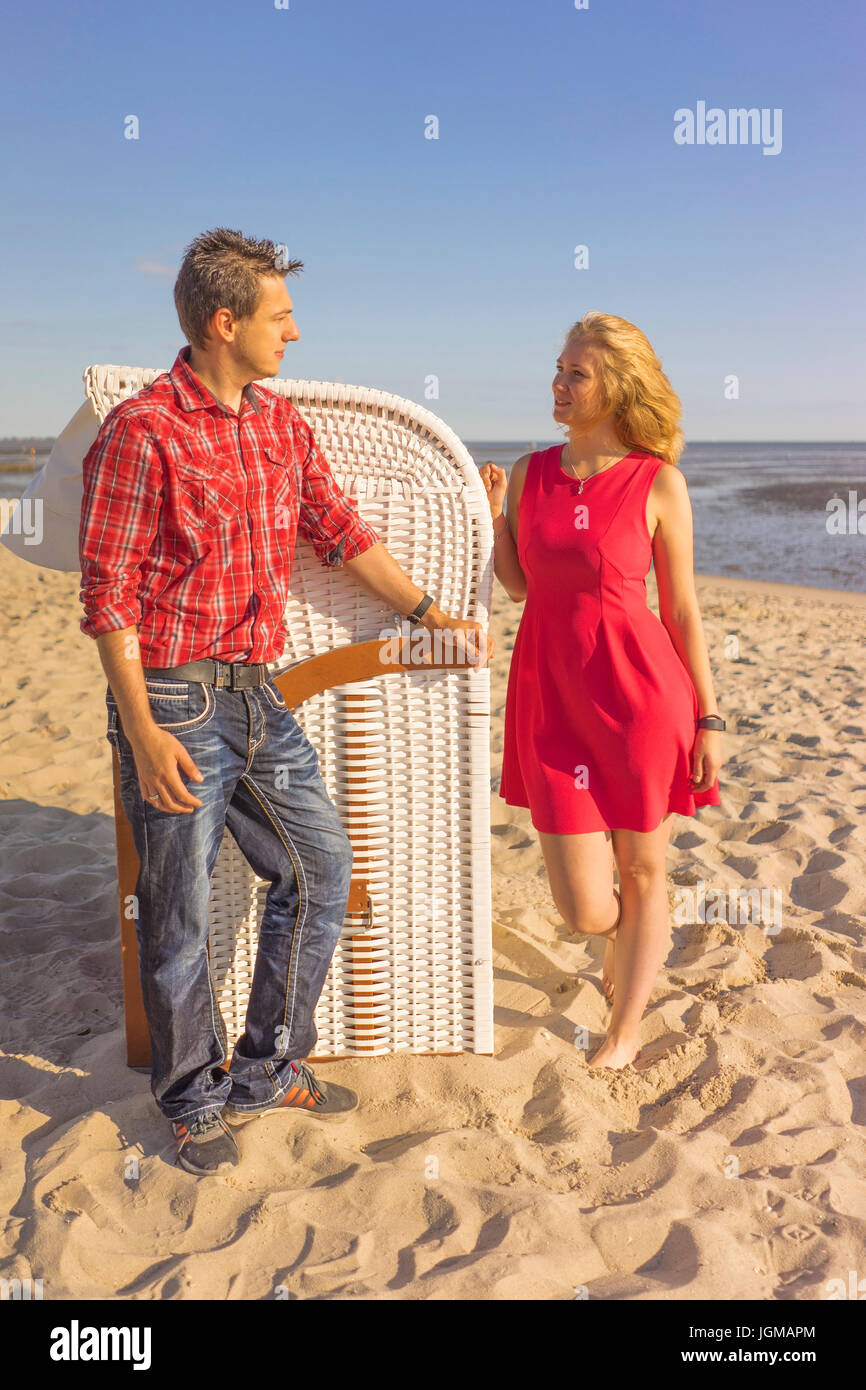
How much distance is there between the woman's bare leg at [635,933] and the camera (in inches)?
113

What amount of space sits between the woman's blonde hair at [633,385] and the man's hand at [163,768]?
147 centimetres

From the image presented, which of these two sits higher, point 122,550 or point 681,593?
point 122,550

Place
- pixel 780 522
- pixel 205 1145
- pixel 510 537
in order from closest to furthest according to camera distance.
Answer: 1. pixel 205 1145
2. pixel 510 537
3. pixel 780 522

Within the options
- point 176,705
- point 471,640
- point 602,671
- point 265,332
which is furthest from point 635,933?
point 265,332

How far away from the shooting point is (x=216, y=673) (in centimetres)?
242

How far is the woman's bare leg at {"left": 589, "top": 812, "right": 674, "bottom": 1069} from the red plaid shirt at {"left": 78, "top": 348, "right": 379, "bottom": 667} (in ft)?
3.67

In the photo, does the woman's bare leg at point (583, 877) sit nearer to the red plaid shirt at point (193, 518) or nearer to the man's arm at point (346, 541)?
the man's arm at point (346, 541)

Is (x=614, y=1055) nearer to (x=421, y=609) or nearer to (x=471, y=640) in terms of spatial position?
(x=471, y=640)

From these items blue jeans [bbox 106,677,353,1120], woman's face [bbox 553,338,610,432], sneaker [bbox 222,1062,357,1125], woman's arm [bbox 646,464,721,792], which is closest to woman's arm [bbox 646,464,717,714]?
woman's arm [bbox 646,464,721,792]

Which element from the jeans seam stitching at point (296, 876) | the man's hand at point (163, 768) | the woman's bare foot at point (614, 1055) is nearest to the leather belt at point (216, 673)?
the man's hand at point (163, 768)

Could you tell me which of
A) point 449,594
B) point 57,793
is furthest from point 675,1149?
point 57,793

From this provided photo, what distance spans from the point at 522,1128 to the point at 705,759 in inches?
42.3

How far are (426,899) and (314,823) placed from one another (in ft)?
1.68

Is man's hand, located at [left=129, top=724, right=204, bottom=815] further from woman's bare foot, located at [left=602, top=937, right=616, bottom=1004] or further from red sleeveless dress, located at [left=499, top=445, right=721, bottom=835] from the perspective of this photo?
woman's bare foot, located at [left=602, top=937, right=616, bottom=1004]
